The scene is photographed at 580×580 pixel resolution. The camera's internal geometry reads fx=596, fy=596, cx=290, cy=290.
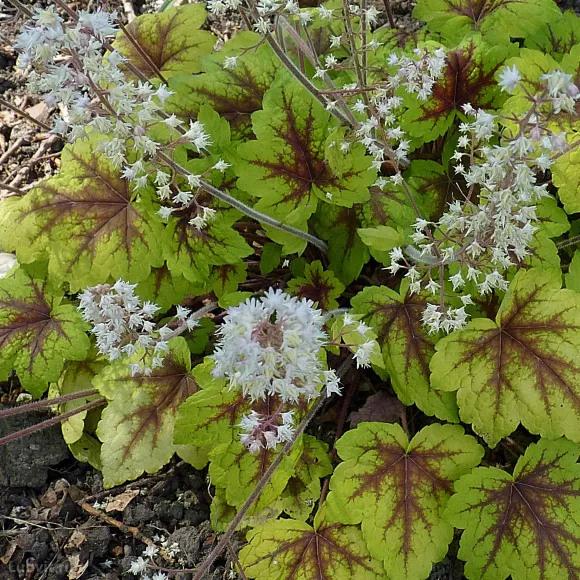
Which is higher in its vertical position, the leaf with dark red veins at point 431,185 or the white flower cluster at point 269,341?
the white flower cluster at point 269,341

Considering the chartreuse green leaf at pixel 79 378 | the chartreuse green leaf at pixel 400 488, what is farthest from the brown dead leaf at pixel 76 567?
the chartreuse green leaf at pixel 400 488

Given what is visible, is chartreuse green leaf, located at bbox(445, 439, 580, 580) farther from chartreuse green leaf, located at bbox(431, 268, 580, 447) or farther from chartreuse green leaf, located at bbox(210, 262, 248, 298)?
chartreuse green leaf, located at bbox(210, 262, 248, 298)

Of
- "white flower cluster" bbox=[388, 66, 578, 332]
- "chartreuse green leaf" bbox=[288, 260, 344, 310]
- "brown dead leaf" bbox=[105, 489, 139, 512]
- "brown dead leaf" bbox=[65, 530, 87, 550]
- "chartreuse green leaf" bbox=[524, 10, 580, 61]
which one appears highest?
"white flower cluster" bbox=[388, 66, 578, 332]

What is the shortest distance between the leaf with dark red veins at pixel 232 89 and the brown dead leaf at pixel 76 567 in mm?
2402

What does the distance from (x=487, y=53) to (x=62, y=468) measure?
3.23 m

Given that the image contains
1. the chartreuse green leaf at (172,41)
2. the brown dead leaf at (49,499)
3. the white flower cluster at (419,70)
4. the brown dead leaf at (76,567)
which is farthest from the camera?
the chartreuse green leaf at (172,41)

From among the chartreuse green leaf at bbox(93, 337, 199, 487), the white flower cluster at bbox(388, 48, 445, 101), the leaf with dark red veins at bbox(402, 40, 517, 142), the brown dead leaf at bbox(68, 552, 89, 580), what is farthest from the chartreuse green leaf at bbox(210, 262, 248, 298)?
the brown dead leaf at bbox(68, 552, 89, 580)

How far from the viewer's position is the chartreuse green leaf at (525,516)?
2.57 m

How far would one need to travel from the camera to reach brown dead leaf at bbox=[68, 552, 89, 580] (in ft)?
9.97

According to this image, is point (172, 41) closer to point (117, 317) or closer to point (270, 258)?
point (270, 258)

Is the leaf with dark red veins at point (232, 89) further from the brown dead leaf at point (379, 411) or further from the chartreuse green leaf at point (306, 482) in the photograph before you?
the chartreuse green leaf at point (306, 482)

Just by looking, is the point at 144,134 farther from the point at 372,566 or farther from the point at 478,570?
the point at 478,570

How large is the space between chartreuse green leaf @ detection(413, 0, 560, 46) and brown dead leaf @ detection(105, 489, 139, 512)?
3.10 meters

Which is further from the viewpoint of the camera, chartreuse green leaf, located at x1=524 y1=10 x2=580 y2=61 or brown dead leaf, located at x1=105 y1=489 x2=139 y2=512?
chartreuse green leaf, located at x1=524 y1=10 x2=580 y2=61
